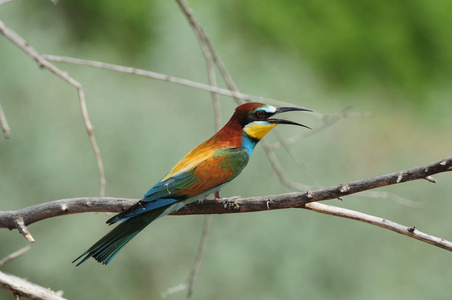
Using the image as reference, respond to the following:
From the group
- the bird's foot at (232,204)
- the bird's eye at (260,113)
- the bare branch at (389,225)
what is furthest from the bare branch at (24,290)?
the bird's eye at (260,113)

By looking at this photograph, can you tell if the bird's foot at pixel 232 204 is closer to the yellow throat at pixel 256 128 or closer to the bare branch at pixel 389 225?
the bare branch at pixel 389 225

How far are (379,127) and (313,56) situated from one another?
518 mm

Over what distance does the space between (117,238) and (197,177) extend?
0.23 meters

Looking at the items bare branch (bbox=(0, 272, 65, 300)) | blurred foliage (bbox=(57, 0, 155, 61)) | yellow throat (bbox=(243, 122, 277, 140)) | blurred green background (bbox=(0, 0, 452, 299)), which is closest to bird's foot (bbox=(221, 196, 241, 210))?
yellow throat (bbox=(243, 122, 277, 140))

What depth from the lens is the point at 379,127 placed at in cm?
298

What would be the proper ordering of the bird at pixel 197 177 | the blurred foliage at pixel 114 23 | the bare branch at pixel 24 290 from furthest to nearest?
the blurred foliage at pixel 114 23
the bird at pixel 197 177
the bare branch at pixel 24 290

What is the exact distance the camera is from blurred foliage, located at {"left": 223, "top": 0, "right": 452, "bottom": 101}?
306cm

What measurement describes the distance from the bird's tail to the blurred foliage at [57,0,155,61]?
183 centimetres

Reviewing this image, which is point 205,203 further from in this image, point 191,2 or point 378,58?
point 378,58

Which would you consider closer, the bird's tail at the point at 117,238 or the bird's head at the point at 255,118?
the bird's tail at the point at 117,238

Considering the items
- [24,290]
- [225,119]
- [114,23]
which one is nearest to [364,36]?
[225,119]

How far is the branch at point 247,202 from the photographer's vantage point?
3.29 feet

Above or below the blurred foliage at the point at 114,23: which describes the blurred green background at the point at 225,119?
below

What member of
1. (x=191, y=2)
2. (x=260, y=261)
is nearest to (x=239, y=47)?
(x=191, y=2)
